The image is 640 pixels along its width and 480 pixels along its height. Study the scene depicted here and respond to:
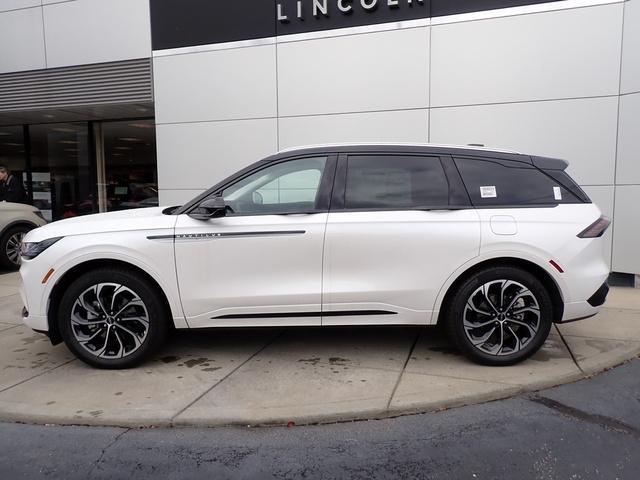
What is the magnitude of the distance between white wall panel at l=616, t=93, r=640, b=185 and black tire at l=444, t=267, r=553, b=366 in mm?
4054

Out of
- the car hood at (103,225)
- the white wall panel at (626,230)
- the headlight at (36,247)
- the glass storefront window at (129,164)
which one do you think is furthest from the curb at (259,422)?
the glass storefront window at (129,164)

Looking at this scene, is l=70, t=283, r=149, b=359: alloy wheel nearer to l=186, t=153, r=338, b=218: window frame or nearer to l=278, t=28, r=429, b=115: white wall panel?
l=186, t=153, r=338, b=218: window frame

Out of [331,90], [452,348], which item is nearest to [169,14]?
[331,90]

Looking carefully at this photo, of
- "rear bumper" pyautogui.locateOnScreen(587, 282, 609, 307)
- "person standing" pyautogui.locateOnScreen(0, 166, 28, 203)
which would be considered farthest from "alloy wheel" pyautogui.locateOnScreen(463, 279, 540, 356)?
"person standing" pyautogui.locateOnScreen(0, 166, 28, 203)

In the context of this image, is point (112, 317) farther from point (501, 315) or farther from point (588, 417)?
point (588, 417)

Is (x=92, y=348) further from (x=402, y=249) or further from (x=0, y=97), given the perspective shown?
(x=0, y=97)

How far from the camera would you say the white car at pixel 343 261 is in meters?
4.16

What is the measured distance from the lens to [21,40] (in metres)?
10.5

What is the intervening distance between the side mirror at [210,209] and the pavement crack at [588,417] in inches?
110

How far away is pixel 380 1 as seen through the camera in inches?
325

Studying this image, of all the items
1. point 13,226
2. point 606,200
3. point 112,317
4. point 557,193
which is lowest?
point 112,317

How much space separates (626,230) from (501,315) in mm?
4279

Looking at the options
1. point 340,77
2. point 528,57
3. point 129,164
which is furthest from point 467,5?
point 129,164

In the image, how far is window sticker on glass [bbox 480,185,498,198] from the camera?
4.28 m
